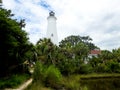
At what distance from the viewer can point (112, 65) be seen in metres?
42.3

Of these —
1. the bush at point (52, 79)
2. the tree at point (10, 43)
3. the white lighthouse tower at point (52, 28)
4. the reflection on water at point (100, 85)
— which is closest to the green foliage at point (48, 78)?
the bush at point (52, 79)

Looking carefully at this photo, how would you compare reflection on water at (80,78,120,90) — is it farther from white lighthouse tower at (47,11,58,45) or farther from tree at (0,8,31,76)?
white lighthouse tower at (47,11,58,45)

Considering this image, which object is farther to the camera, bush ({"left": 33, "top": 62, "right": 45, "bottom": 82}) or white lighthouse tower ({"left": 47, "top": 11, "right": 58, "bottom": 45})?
white lighthouse tower ({"left": 47, "top": 11, "right": 58, "bottom": 45})

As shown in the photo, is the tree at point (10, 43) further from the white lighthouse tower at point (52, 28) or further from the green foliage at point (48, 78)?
the white lighthouse tower at point (52, 28)

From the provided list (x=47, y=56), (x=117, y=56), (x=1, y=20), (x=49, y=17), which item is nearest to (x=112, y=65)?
(x=117, y=56)

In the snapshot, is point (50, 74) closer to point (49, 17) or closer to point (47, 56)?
point (47, 56)

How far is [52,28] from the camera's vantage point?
56781 millimetres

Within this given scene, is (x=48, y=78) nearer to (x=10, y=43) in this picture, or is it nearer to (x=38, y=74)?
A: (x=38, y=74)

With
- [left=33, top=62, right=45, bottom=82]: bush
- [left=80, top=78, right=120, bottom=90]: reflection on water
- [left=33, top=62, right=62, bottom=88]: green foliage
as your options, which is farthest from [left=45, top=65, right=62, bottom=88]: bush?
[left=80, top=78, right=120, bottom=90]: reflection on water

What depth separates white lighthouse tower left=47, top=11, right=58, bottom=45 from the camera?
182 feet

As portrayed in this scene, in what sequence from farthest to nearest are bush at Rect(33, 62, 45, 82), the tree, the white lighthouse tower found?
1. the white lighthouse tower
2. bush at Rect(33, 62, 45, 82)
3. the tree

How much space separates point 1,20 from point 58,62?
61.0ft

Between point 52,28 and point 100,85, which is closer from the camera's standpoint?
point 100,85

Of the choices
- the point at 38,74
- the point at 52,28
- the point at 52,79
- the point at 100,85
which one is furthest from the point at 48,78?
the point at 52,28
